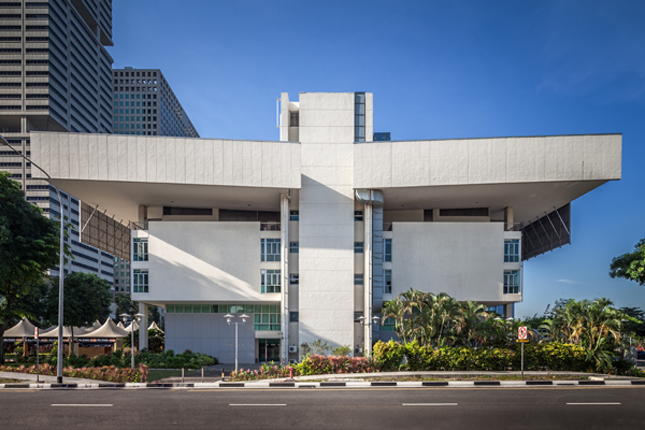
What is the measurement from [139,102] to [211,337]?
15084cm

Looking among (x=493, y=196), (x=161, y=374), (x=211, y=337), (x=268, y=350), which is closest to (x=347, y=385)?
(x=161, y=374)

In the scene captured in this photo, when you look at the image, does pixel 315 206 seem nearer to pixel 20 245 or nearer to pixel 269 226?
pixel 269 226

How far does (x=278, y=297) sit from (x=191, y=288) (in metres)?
7.44

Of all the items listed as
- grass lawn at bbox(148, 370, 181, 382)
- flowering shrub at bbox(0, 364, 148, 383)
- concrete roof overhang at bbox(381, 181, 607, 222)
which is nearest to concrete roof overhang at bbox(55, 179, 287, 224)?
concrete roof overhang at bbox(381, 181, 607, 222)

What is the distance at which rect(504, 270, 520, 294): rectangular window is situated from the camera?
119 feet

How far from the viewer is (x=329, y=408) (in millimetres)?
14539

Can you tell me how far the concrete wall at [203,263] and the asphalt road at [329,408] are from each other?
16.7m

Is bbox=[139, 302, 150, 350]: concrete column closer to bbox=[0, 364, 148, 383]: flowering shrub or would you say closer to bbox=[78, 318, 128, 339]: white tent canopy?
bbox=[78, 318, 128, 339]: white tent canopy

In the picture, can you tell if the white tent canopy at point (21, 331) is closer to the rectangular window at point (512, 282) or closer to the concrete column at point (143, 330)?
the concrete column at point (143, 330)

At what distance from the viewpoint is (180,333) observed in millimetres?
39156

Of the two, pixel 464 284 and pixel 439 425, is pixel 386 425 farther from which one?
pixel 464 284

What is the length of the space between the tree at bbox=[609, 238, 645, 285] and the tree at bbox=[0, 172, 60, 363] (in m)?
44.8

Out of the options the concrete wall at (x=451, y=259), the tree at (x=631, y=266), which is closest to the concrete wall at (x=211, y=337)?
the concrete wall at (x=451, y=259)

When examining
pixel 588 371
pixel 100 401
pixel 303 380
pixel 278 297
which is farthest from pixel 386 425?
pixel 278 297
